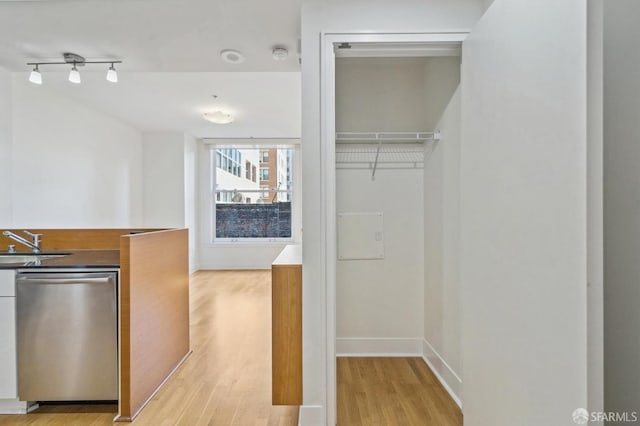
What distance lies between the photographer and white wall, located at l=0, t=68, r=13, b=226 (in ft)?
9.43

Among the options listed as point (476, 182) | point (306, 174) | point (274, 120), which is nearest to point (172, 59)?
point (306, 174)

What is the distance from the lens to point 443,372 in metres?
2.24

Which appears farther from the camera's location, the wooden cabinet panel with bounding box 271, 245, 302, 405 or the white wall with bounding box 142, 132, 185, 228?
the white wall with bounding box 142, 132, 185, 228

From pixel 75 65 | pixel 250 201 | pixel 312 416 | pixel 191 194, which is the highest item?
pixel 75 65

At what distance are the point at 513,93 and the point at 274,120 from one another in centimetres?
436

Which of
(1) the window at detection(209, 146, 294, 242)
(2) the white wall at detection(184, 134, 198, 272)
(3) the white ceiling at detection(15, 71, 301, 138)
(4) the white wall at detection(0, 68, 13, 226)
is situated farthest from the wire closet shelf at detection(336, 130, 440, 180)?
(2) the white wall at detection(184, 134, 198, 272)

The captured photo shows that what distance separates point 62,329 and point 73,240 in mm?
1023

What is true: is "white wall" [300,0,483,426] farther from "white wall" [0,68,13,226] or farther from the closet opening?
"white wall" [0,68,13,226]

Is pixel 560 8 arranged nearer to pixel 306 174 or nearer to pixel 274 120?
pixel 306 174

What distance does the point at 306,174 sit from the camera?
5.56ft

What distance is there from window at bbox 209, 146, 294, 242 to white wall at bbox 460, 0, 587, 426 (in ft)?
16.8

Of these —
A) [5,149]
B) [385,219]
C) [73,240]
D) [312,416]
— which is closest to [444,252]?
[385,219]

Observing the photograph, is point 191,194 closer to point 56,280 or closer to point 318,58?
point 56,280

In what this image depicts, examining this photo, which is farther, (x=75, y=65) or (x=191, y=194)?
(x=191, y=194)
